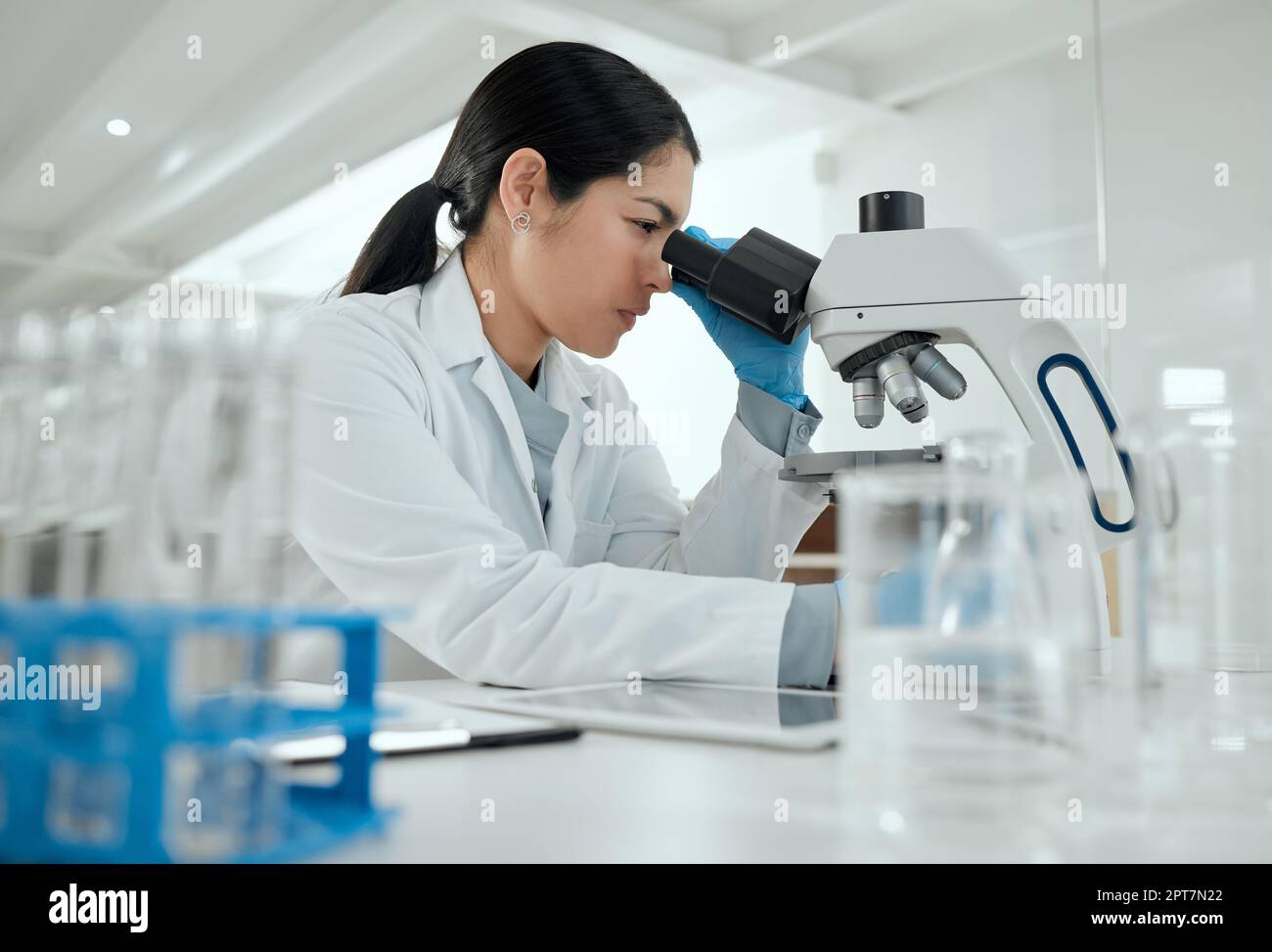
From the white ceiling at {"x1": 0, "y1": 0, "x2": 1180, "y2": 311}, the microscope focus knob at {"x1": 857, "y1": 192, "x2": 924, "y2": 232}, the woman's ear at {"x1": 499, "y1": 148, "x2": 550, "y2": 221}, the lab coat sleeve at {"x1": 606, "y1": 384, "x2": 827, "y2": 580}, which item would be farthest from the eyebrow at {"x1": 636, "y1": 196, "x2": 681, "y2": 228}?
the white ceiling at {"x1": 0, "y1": 0, "x2": 1180, "y2": 311}

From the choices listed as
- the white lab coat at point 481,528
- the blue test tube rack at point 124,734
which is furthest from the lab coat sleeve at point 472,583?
the blue test tube rack at point 124,734

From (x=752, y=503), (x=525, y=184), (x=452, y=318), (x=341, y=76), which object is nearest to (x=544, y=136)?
(x=525, y=184)

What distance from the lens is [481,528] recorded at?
3.42ft

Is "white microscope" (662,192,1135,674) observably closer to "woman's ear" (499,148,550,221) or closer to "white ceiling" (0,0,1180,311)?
"woman's ear" (499,148,550,221)

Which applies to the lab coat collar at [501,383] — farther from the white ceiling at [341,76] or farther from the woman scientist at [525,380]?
the white ceiling at [341,76]

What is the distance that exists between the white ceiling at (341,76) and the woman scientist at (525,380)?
211 cm

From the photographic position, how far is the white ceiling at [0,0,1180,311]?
11.8ft

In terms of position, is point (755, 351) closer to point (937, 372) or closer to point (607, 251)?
point (607, 251)

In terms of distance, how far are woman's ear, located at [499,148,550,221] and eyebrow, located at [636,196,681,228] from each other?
14cm

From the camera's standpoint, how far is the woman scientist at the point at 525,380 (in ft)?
3.52

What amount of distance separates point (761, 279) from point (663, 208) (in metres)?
0.39

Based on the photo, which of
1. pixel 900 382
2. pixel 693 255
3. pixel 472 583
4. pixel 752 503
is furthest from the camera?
pixel 752 503
